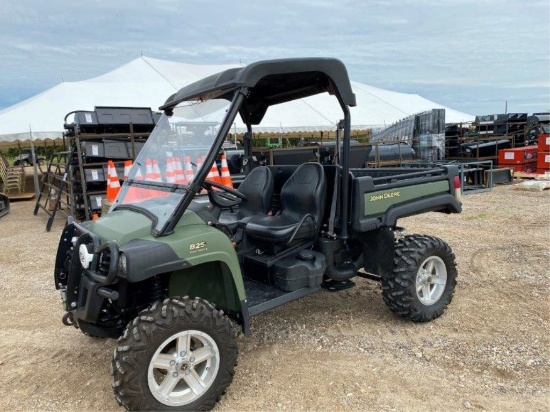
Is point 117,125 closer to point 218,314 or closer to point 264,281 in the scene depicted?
point 264,281

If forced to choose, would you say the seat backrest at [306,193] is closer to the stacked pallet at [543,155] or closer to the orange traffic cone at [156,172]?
the orange traffic cone at [156,172]

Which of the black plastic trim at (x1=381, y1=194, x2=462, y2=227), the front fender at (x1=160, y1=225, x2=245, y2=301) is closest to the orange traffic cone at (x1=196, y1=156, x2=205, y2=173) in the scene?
the front fender at (x1=160, y1=225, x2=245, y2=301)

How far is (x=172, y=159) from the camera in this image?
3463 mm

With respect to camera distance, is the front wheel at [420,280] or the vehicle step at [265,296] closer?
A: the vehicle step at [265,296]

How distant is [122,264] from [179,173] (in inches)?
31.8

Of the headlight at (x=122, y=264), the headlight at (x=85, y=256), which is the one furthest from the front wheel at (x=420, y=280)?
the headlight at (x=85, y=256)

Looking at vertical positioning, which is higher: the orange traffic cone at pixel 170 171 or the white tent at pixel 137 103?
the white tent at pixel 137 103

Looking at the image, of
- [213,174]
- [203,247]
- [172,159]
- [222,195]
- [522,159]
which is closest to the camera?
[203,247]

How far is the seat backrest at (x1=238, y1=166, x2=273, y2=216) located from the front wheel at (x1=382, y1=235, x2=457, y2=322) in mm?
1215

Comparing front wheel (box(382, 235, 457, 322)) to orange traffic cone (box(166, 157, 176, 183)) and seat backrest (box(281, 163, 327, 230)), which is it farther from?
orange traffic cone (box(166, 157, 176, 183))

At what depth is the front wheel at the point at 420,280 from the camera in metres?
3.86

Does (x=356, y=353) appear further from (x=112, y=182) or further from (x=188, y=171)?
(x=112, y=182)

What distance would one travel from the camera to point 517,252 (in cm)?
599

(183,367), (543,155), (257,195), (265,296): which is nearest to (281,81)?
(257,195)
